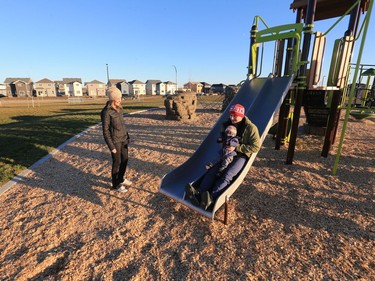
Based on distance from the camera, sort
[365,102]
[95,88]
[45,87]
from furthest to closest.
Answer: [95,88], [45,87], [365,102]

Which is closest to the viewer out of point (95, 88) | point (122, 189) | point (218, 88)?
point (122, 189)

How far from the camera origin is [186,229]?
321 cm

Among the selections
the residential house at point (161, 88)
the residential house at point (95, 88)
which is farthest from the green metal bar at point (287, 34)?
the residential house at point (161, 88)

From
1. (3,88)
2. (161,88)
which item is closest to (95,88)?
(161,88)

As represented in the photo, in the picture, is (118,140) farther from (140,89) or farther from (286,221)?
(140,89)

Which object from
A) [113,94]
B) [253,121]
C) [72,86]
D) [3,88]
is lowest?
[3,88]

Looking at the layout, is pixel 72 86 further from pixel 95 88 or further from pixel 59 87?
pixel 95 88

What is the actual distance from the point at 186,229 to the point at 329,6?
7.30 metres

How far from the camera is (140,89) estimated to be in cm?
9500

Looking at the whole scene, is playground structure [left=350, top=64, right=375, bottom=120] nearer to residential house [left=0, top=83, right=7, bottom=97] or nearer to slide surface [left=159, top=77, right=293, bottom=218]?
slide surface [left=159, top=77, right=293, bottom=218]

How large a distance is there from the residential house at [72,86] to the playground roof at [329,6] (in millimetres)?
90433

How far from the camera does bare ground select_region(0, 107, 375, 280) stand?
2.52 meters

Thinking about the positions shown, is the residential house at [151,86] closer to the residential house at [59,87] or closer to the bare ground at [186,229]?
the residential house at [59,87]

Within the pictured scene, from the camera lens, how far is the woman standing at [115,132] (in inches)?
148
